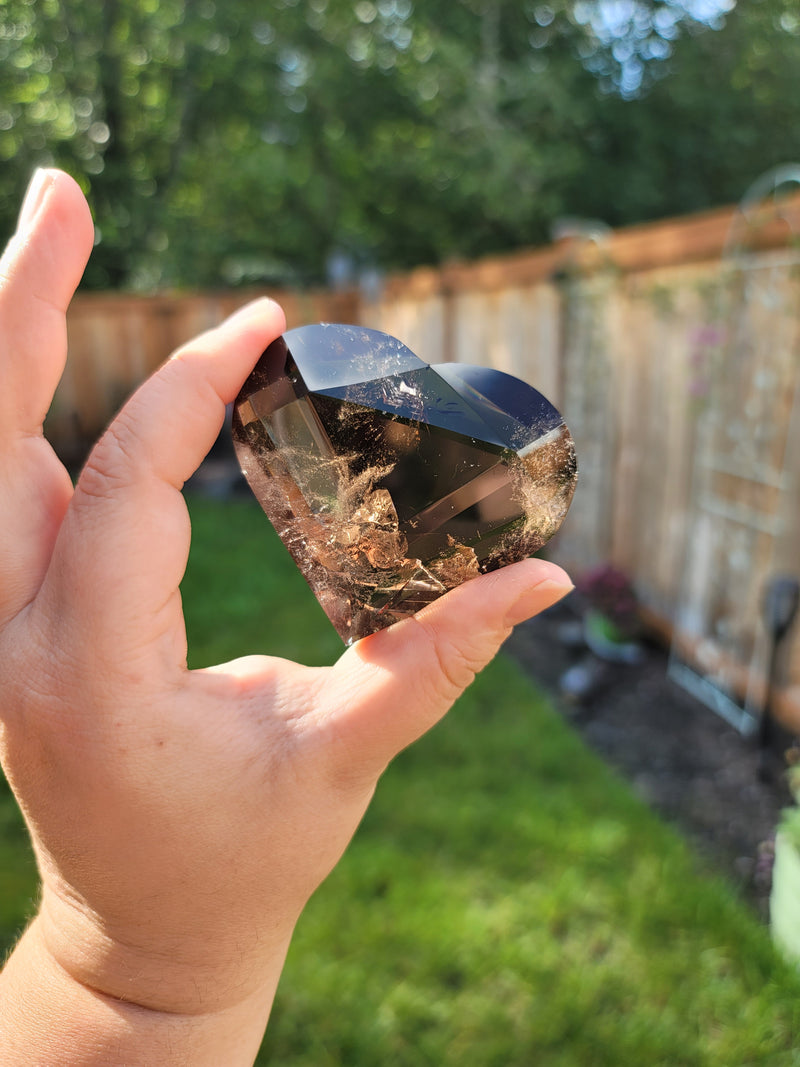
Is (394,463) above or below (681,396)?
above

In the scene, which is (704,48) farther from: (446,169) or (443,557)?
(443,557)

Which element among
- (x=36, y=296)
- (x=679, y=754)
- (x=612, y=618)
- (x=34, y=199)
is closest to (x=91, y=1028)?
(x=36, y=296)

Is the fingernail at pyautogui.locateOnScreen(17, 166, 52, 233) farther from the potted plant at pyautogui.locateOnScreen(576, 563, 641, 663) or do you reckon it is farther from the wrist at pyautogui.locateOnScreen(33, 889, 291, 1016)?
the potted plant at pyautogui.locateOnScreen(576, 563, 641, 663)

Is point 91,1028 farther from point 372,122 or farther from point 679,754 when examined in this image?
point 372,122

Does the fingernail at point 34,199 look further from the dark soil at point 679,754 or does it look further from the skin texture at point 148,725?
the dark soil at point 679,754

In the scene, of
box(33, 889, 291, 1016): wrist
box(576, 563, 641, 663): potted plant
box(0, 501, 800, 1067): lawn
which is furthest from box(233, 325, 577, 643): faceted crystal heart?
box(576, 563, 641, 663): potted plant

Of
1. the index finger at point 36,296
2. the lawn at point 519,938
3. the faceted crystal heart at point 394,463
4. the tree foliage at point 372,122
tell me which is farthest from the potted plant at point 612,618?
the tree foliage at point 372,122
